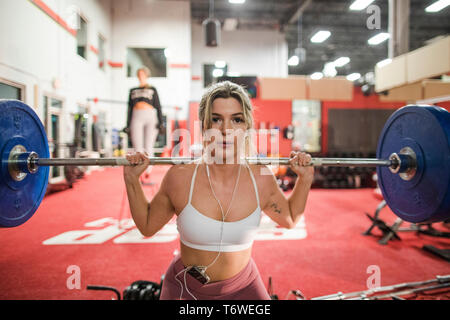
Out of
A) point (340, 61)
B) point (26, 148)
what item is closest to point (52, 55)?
point (26, 148)

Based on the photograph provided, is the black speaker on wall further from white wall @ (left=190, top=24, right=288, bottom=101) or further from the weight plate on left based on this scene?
the weight plate on left

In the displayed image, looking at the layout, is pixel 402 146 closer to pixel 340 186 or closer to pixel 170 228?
pixel 170 228

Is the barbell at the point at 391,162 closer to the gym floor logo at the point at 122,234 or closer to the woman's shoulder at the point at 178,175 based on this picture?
the woman's shoulder at the point at 178,175

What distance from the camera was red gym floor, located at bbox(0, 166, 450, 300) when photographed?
1901 millimetres

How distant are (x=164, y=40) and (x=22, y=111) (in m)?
9.14

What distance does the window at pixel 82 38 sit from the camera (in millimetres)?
6543

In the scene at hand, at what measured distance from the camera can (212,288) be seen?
111cm

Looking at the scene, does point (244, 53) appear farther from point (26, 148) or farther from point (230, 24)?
point (26, 148)

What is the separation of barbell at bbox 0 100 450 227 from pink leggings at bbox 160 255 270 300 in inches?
20.0

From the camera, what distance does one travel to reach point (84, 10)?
6.87 meters

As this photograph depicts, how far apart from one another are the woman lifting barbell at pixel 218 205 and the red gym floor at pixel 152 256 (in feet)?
3.03

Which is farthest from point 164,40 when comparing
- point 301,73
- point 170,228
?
point 301,73

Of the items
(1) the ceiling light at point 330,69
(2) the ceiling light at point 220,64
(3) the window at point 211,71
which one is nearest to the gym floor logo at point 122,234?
(3) the window at point 211,71
